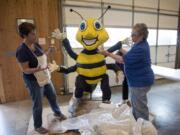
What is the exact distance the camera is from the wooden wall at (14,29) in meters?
3.26

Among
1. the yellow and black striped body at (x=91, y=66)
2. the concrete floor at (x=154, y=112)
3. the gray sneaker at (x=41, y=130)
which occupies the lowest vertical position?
the concrete floor at (x=154, y=112)

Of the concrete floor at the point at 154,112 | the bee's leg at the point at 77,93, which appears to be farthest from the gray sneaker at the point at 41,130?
the bee's leg at the point at 77,93

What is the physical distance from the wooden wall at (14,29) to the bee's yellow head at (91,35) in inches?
55.1

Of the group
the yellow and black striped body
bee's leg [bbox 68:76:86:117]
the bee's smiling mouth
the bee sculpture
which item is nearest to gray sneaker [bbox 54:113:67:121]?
bee's leg [bbox 68:76:86:117]

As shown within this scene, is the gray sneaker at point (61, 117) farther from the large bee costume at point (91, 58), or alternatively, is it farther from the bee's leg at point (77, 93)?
the large bee costume at point (91, 58)

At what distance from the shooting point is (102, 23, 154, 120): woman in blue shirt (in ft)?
6.24

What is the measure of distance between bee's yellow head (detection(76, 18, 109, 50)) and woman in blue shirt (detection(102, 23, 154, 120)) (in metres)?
0.44

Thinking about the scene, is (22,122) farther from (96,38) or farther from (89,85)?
(96,38)

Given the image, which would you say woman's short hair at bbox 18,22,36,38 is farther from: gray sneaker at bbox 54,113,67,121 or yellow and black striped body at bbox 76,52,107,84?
gray sneaker at bbox 54,113,67,121

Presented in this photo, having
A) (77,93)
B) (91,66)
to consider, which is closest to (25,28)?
(91,66)

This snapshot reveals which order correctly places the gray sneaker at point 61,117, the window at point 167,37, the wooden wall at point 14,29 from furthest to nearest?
the window at point 167,37
the wooden wall at point 14,29
the gray sneaker at point 61,117

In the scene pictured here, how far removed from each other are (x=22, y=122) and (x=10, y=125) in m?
0.16

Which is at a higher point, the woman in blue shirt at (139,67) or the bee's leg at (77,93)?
the woman in blue shirt at (139,67)

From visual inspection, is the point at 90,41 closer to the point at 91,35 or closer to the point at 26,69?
the point at 91,35
